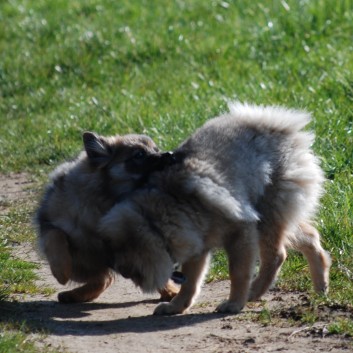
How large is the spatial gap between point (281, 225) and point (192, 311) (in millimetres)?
770

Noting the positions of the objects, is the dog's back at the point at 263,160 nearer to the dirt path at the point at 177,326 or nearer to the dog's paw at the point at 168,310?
the dirt path at the point at 177,326

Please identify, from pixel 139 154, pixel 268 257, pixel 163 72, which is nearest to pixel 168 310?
pixel 268 257

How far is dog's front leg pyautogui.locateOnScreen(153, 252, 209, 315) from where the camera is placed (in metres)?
5.59

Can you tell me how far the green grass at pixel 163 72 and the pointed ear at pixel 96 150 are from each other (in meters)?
1.05

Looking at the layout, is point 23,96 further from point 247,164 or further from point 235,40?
point 247,164

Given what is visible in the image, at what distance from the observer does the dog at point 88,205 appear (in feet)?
18.9

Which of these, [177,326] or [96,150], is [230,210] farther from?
[96,150]

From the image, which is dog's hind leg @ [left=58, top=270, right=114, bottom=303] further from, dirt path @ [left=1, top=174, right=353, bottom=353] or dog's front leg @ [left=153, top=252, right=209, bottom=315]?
dog's front leg @ [left=153, top=252, right=209, bottom=315]

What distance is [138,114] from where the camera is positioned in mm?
9586

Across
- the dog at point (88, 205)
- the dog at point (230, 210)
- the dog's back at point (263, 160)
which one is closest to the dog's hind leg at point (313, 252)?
the dog at point (230, 210)

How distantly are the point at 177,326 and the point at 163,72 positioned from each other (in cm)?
620

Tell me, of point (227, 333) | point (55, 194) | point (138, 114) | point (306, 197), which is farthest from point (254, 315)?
point (138, 114)

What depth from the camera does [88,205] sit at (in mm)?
5832

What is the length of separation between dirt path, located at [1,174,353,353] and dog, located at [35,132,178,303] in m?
0.20
